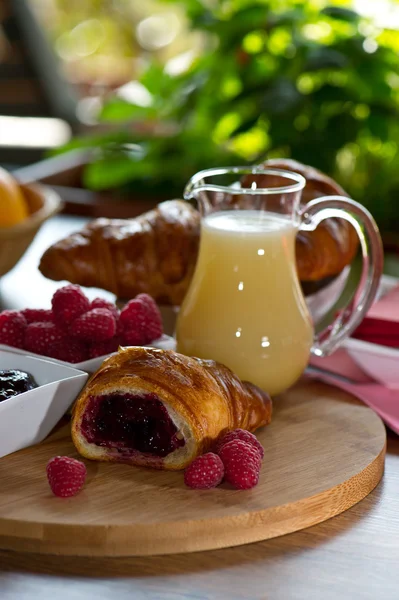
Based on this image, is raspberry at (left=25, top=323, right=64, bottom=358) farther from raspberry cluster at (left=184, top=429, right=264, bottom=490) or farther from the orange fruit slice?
the orange fruit slice

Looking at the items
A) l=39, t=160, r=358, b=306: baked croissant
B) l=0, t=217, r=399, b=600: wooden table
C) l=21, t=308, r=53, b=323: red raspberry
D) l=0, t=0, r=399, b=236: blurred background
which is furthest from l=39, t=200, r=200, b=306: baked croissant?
l=0, t=0, r=399, b=236: blurred background

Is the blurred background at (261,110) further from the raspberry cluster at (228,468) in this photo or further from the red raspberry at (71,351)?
the raspberry cluster at (228,468)

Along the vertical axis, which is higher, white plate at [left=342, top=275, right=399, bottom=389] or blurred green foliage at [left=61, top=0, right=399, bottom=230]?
blurred green foliage at [left=61, top=0, right=399, bottom=230]

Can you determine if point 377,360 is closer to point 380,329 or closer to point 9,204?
point 380,329

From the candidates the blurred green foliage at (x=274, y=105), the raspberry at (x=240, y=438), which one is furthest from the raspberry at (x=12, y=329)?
the blurred green foliage at (x=274, y=105)

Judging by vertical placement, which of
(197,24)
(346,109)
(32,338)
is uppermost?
(197,24)

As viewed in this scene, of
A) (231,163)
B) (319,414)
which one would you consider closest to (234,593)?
(319,414)

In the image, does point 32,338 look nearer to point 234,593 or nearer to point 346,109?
point 234,593
